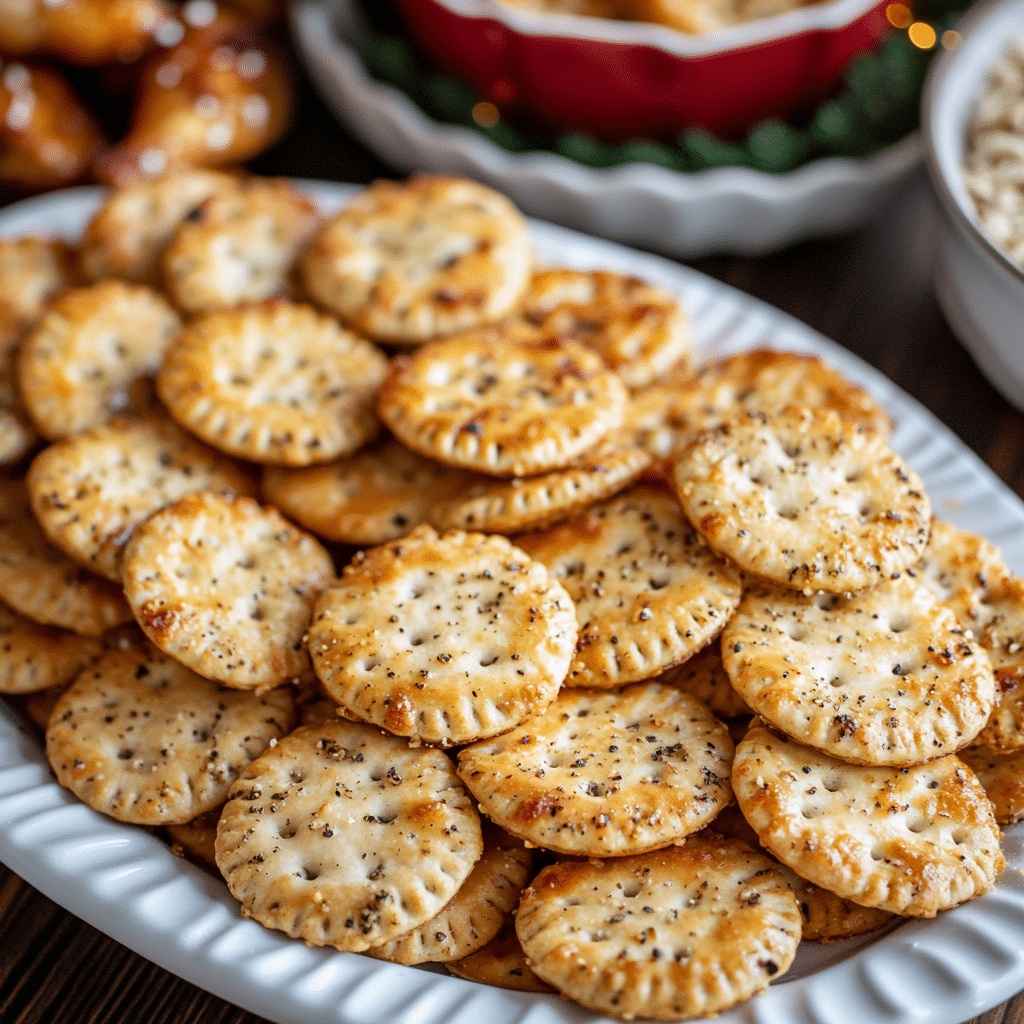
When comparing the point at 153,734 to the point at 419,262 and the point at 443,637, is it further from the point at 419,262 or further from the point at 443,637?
the point at 419,262

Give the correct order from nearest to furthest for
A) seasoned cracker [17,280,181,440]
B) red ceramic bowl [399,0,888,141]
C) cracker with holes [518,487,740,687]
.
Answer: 1. cracker with holes [518,487,740,687]
2. seasoned cracker [17,280,181,440]
3. red ceramic bowl [399,0,888,141]

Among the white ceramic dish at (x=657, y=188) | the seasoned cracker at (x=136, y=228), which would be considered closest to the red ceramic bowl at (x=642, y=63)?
the white ceramic dish at (x=657, y=188)

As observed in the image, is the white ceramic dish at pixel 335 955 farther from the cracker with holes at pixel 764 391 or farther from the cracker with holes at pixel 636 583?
the cracker with holes at pixel 764 391

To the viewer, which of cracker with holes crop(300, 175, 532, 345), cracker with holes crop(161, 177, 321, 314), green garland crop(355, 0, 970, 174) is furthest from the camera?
green garland crop(355, 0, 970, 174)

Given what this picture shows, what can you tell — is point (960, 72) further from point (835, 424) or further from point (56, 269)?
point (56, 269)

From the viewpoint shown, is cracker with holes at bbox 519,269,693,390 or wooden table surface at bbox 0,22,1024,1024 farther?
cracker with holes at bbox 519,269,693,390

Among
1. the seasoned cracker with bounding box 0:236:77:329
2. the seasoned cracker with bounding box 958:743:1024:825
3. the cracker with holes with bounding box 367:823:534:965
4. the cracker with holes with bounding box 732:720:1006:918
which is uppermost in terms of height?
the seasoned cracker with bounding box 0:236:77:329

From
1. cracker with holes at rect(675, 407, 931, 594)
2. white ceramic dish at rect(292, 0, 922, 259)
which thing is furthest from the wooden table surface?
cracker with holes at rect(675, 407, 931, 594)

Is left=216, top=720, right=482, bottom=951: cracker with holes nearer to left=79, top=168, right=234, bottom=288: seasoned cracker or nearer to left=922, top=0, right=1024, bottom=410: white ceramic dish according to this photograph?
left=79, top=168, right=234, bottom=288: seasoned cracker
